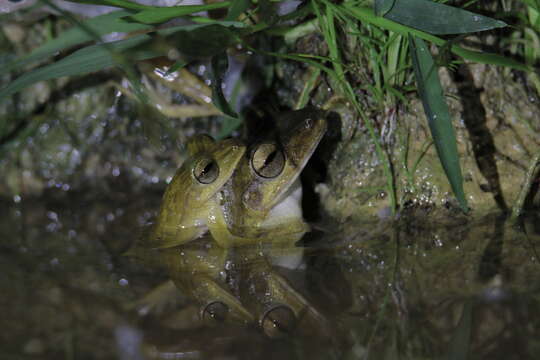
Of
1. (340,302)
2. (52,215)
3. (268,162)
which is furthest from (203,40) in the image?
(52,215)

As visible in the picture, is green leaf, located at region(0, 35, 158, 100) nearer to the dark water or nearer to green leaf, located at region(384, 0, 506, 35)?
the dark water

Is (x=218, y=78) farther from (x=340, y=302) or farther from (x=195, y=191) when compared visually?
(x=340, y=302)

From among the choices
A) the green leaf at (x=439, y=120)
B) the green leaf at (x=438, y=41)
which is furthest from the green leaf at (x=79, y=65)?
the green leaf at (x=439, y=120)

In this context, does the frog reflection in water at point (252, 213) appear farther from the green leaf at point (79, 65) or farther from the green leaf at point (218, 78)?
the green leaf at point (79, 65)

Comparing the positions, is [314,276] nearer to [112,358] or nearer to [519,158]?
[112,358]

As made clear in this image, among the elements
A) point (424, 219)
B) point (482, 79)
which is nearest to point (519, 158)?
point (482, 79)

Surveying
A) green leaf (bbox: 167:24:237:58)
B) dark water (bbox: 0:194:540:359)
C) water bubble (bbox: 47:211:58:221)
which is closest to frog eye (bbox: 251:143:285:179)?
dark water (bbox: 0:194:540:359)

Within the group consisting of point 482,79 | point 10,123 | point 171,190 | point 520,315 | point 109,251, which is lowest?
point 520,315

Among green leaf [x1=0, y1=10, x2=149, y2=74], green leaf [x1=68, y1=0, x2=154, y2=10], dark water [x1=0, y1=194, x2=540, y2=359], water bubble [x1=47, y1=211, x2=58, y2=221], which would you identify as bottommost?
dark water [x1=0, y1=194, x2=540, y2=359]
